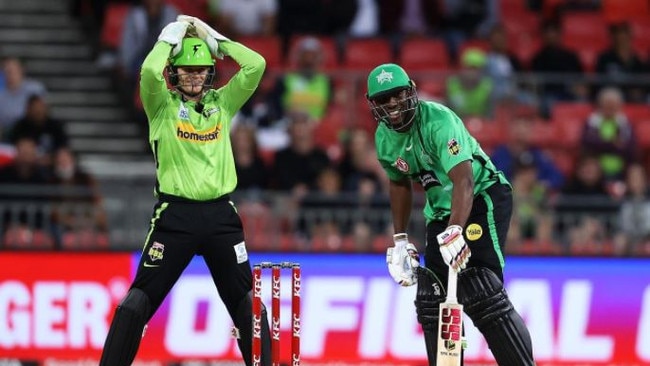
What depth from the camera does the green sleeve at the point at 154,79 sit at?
965 cm

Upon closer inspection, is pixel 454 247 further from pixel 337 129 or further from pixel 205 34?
pixel 337 129

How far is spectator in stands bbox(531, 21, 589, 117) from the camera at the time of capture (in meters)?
16.6

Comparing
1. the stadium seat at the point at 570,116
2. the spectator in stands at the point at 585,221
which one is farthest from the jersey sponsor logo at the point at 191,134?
the stadium seat at the point at 570,116

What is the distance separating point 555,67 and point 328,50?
8.23ft

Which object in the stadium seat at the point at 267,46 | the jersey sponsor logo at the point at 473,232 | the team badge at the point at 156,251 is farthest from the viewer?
the stadium seat at the point at 267,46

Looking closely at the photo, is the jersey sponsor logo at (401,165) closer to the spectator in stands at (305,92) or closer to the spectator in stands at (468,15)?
the spectator in stands at (305,92)

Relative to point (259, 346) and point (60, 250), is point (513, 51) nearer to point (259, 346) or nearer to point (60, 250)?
point (60, 250)

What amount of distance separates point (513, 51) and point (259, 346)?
30.5ft

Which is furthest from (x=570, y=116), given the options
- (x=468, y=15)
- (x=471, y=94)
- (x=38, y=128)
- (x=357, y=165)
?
(x=38, y=128)

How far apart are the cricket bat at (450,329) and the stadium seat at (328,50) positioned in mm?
8501

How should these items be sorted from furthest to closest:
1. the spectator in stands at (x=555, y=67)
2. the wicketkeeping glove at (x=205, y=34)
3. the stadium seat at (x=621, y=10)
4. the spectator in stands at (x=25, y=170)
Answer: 1. the stadium seat at (x=621, y=10)
2. the spectator in stands at (x=555, y=67)
3. the spectator in stands at (x=25, y=170)
4. the wicketkeeping glove at (x=205, y=34)

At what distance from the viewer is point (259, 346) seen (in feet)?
32.0

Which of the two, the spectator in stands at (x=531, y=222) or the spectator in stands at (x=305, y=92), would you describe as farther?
the spectator in stands at (x=305, y=92)

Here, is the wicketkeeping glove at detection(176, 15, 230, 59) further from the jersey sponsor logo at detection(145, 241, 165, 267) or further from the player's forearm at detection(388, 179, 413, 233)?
the player's forearm at detection(388, 179, 413, 233)
